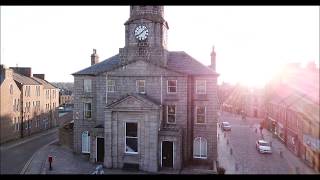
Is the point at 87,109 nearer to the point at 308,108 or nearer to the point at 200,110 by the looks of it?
the point at 200,110

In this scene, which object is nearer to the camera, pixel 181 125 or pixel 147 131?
pixel 147 131

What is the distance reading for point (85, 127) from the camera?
2605 cm

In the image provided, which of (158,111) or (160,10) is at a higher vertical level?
(160,10)

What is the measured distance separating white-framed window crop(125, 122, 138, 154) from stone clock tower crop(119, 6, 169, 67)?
15.9 feet

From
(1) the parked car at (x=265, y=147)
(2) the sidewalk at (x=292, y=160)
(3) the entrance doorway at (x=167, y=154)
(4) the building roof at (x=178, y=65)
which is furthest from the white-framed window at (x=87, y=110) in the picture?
(2) the sidewalk at (x=292, y=160)

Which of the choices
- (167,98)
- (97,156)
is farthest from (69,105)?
(167,98)

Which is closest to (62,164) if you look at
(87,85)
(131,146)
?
(131,146)

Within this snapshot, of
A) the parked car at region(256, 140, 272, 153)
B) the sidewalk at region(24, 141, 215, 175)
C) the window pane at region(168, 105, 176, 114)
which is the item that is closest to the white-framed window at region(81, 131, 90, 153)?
the sidewalk at region(24, 141, 215, 175)
